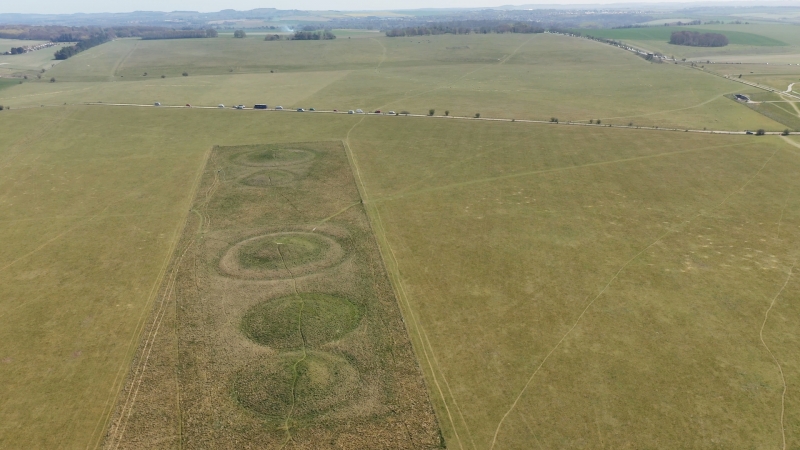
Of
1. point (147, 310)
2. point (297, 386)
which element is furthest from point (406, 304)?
point (147, 310)

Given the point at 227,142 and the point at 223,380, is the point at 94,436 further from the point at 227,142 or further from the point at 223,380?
the point at 227,142

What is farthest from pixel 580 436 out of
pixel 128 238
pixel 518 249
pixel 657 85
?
pixel 657 85

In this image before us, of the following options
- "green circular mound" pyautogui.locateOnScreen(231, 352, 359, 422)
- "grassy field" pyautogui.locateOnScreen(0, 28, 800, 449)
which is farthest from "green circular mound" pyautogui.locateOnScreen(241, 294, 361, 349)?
"green circular mound" pyautogui.locateOnScreen(231, 352, 359, 422)

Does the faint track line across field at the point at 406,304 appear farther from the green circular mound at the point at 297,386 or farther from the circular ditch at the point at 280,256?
the green circular mound at the point at 297,386

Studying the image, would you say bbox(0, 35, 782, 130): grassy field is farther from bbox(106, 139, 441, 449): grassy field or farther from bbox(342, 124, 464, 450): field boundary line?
bbox(106, 139, 441, 449): grassy field

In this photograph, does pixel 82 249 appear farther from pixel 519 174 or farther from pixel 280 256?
pixel 519 174

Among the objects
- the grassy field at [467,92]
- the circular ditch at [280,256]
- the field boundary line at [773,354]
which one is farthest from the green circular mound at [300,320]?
the grassy field at [467,92]
